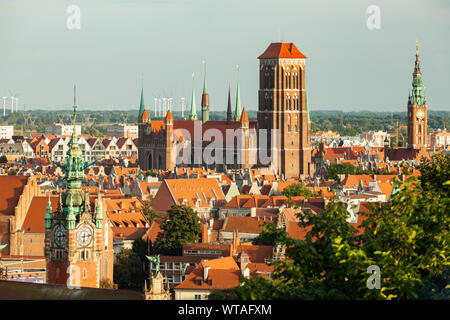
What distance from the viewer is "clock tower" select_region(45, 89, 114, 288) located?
48.0 meters

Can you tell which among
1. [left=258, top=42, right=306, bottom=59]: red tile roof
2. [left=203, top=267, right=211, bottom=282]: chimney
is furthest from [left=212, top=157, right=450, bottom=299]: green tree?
[left=258, top=42, right=306, bottom=59]: red tile roof

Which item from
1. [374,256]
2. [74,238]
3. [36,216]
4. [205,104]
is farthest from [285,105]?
[374,256]

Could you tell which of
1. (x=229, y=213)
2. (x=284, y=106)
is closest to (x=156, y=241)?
(x=229, y=213)

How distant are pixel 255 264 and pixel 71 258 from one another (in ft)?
24.8

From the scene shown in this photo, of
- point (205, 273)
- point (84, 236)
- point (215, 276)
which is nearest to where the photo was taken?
point (215, 276)

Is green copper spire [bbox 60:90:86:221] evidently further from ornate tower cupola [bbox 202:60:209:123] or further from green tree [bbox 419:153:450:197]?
ornate tower cupola [bbox 202:60:209:123]

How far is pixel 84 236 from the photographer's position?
48844 millimetres

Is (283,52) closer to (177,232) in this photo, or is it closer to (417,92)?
(417,92)

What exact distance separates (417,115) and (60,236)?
115774 millimetres

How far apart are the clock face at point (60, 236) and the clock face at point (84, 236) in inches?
24.6

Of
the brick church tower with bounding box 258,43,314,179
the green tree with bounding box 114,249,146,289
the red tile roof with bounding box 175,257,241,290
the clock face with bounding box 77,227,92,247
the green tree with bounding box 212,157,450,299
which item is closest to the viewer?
the green tree with bounding box 212,157,450,299

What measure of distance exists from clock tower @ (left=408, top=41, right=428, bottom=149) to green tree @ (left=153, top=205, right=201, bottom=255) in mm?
98517

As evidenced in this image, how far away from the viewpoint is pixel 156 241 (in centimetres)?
6041
